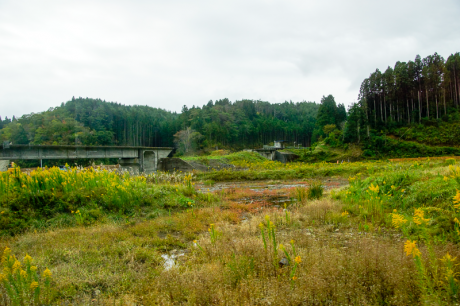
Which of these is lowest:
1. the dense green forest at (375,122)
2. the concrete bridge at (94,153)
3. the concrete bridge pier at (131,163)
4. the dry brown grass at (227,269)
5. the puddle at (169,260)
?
the puddle at (169,260)

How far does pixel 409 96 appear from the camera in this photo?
53.1 m

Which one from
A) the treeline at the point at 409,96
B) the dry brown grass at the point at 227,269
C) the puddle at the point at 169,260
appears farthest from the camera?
the treeline at the point at 409,96

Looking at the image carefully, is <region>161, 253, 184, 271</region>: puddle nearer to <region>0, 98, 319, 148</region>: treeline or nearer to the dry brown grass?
the dry brown grass

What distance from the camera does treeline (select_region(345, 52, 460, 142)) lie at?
49.2 metres

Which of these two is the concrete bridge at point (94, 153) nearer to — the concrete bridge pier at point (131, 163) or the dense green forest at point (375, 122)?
the concrete bridge pier at point (131, 163)

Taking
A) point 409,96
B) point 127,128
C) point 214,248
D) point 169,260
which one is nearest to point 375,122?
point 409,96

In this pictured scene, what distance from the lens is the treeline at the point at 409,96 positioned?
162 ft

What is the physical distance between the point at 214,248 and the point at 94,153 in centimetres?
2793

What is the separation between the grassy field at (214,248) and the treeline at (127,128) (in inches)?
1983

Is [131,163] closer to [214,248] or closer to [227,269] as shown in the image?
[214,248]

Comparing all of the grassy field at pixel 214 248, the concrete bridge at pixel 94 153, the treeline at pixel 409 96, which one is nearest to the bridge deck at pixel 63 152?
the concrete bridge at pixel 94 153

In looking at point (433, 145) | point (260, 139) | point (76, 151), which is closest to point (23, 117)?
point (76, 151)

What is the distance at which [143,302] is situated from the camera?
2.78m

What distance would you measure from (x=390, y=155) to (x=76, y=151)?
45.9m
